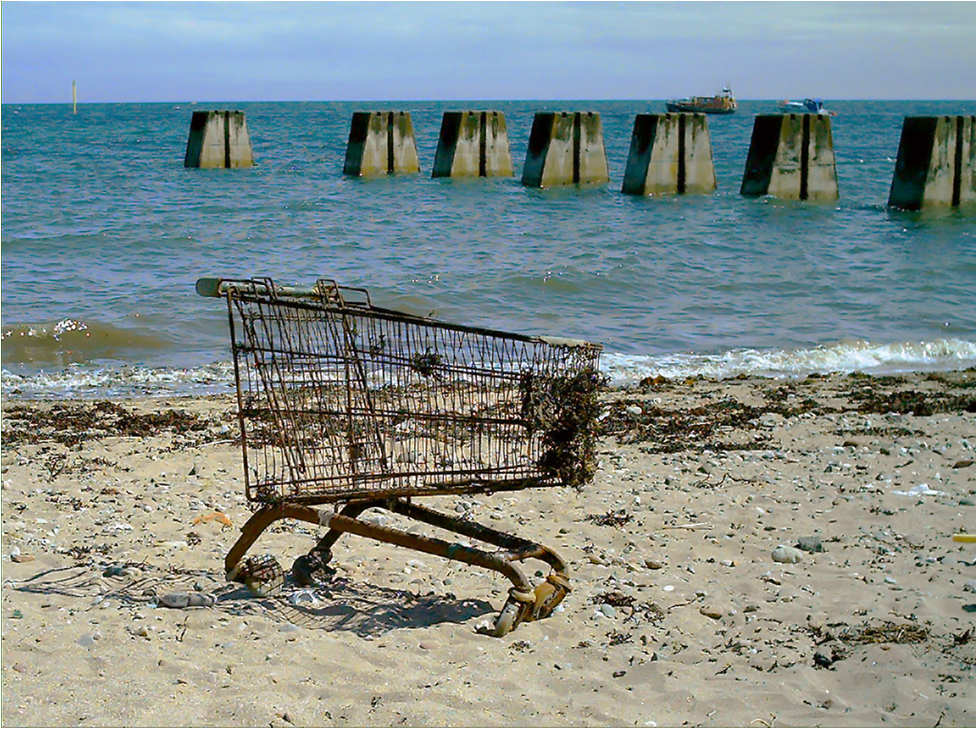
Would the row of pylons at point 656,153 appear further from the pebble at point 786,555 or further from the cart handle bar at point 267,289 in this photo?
the cart handle bar at point 267,289

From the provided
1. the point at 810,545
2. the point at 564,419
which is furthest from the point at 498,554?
the point at 810,545

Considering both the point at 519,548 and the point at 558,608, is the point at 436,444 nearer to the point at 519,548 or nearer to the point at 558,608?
the point at 519,548

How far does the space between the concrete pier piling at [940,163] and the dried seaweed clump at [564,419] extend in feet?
78.3

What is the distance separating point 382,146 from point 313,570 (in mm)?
29527

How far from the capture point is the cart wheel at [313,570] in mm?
5723

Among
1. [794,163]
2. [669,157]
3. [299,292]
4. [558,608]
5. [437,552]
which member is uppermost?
[669,157]

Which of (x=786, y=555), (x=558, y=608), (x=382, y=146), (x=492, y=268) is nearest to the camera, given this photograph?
(x=558, y=608)

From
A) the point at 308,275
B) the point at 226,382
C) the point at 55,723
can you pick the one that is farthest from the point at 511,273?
the point at 55,723

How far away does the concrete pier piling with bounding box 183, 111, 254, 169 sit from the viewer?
35.9 m

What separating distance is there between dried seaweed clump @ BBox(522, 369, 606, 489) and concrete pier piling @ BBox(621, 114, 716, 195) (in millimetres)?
25036

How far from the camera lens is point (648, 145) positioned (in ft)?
97.3

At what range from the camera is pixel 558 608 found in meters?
5.59

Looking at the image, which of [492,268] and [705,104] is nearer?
[492,268]

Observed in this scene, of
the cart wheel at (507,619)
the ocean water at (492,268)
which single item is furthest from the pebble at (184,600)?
the ocean water at (492,268)
